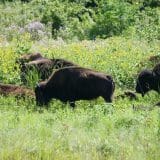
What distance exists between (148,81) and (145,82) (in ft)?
0.26

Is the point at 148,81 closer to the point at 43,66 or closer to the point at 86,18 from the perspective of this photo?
the point at 43,66

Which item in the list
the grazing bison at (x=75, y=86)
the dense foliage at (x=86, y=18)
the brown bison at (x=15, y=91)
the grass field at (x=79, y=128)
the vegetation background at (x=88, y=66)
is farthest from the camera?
the dense foliage at (x=86, y=18)

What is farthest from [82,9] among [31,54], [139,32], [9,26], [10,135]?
[10,135]

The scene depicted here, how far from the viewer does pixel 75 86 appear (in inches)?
546

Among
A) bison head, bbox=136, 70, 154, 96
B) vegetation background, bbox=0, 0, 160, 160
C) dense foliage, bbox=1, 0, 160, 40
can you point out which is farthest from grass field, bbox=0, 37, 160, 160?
dense foliage, bbox=1, 0, 160, 40

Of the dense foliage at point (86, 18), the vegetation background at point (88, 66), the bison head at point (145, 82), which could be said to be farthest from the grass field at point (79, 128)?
the dense foliage at point (86, 18)

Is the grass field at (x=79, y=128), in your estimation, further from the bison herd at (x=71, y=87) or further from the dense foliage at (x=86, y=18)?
the dense foliage at (x=86, y=18)

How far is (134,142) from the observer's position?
29.5 ft

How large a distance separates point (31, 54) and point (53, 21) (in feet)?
43.4

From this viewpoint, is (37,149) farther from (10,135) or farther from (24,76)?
(24,76)

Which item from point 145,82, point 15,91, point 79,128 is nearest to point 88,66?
point 145,82

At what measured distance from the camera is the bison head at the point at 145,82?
15.0 meters

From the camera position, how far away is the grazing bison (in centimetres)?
1370

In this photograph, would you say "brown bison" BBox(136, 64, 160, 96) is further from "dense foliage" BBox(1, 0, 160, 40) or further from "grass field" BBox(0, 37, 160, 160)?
"dense foliage" BBox(1, 0, 160, 40)
